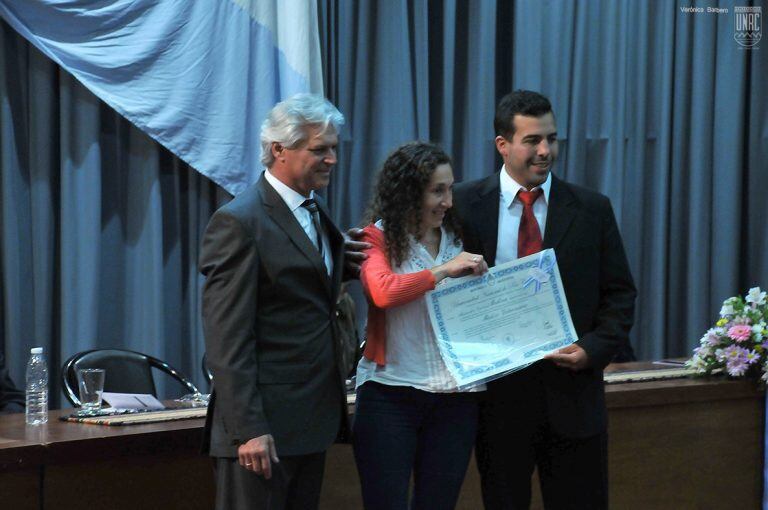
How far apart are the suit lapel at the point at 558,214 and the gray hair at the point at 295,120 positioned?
746 mm

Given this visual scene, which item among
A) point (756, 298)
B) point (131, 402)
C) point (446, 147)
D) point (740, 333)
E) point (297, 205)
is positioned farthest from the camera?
point (446, 147)

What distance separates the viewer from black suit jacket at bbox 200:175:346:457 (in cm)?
257

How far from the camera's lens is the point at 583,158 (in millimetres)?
6352

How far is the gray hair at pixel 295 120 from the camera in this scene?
2688 mm

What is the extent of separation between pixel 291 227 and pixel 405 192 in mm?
393

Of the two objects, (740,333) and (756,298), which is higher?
(756,298)

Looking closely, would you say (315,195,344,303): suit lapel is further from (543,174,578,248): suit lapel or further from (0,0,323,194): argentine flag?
(0,0,323,194): argentine flag

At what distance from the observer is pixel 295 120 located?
2.69 metres

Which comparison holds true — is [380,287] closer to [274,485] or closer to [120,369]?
[274,485]

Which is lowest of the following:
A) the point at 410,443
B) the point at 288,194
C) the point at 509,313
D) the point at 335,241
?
the point at 410,443

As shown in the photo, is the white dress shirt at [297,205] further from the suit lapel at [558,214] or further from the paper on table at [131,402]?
the paper on table at [131,402]

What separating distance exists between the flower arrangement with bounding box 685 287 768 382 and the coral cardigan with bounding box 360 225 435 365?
1.98 metres

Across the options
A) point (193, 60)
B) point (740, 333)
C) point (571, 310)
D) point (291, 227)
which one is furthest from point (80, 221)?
point (740, 333)

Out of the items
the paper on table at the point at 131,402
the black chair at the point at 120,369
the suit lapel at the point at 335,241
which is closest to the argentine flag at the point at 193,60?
the black chair at the point at 120,369
